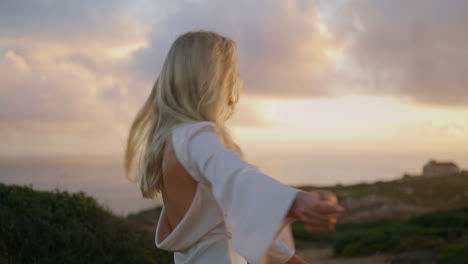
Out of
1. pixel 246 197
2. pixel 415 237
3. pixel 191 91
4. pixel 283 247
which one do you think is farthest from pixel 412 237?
pixel 246 197

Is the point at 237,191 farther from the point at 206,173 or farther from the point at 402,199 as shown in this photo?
the point at 402,199

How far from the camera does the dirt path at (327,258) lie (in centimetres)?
854

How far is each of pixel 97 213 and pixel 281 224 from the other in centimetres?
561

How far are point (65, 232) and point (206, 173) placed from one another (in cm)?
457

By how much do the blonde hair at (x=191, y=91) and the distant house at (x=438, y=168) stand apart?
1411cm

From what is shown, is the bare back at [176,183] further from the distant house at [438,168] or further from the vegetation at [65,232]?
the distant house at [438,168]

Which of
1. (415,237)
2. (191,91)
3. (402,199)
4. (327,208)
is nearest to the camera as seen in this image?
(327,208)

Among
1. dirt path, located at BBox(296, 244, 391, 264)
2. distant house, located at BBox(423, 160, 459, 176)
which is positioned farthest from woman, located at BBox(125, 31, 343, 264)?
distant house, located at BBox(423, 160, 459, 176)

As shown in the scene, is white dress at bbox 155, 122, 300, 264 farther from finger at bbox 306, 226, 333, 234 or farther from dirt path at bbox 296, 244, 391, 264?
dirt path at bbox 296, 244, 391, 264

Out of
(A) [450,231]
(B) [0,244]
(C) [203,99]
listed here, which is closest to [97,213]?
(B) [0,244]

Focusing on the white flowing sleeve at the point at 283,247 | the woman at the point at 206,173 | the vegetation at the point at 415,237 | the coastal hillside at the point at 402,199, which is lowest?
the white flowing sleeve at the point at 283,247

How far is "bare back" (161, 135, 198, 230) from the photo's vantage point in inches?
83.0

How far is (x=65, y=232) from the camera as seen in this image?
19.4ft

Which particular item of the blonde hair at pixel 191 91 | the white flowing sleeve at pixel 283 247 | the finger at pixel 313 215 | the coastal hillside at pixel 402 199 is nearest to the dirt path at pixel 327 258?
the coastal hillside at pixel 402 199
